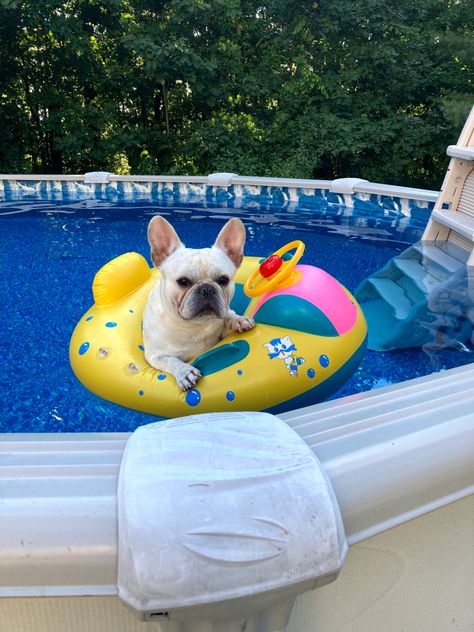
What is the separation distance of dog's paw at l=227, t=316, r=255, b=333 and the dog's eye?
35 centimetres

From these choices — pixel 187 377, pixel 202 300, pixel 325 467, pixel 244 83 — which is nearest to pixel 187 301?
pixel 202 300

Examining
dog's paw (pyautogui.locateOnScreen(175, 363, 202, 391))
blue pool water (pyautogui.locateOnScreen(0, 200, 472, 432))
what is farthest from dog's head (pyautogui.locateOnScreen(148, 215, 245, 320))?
blue pool water (pyautogui.locateOnScreen(0, 200, 472, 432))

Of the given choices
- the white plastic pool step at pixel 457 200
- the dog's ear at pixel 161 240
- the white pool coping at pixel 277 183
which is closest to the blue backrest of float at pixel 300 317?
the dog's ear at pixel 161 240

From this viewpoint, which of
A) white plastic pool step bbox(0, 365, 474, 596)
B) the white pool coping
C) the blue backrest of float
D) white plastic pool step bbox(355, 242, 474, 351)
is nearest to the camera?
white plastic pool step bbox(0, 365, 474, 596)

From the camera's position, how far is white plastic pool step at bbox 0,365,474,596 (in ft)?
2.28

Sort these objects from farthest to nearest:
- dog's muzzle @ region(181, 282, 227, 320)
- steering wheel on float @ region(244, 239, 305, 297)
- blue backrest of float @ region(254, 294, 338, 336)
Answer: steering wheel on float @ region(244, 239, 305, 297)
blue backrest of float @ region(254, 294, 338, 336)
dog's muzzle @ region(181, 282, 227, 320)

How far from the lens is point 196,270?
240cm

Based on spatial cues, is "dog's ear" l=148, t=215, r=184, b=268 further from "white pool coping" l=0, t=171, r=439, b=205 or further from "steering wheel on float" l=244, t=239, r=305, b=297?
→ "white pool coping" l=0, t=171, r=439, b=205

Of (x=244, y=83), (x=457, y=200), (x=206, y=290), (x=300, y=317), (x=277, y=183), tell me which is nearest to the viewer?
(x=206, y=290)

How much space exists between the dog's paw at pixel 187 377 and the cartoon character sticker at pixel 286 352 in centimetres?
36

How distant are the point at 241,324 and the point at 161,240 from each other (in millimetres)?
598

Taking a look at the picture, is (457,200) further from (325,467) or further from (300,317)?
(325,467)

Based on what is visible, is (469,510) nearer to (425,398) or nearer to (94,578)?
(425,398)

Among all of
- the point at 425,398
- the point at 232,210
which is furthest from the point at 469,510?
the point at 232,210
